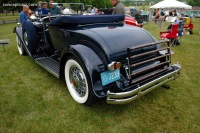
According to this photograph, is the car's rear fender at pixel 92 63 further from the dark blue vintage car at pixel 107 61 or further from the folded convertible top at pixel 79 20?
the folded convertible top at pixel 79 20

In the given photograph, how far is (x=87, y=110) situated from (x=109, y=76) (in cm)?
79

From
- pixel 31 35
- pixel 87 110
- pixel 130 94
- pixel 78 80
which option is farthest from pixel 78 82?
pixel 31 35

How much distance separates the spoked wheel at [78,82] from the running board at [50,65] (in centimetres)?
32

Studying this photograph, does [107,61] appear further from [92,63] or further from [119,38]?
[119,38]

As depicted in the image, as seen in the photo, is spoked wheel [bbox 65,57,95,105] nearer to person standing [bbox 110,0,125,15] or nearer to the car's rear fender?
the car's rear fender

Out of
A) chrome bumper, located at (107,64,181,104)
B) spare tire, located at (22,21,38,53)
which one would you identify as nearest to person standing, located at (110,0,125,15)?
spare tire, located at (22,21,38,53)

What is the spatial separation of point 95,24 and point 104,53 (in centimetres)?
113

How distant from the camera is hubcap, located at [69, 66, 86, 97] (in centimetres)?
290

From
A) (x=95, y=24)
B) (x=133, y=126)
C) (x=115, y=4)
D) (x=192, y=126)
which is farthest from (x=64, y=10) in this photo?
(x=192, y=126)

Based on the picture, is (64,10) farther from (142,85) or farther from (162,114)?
(162,114)

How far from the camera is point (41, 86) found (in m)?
3.81

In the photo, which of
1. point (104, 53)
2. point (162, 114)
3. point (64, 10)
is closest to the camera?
point (104, 53)

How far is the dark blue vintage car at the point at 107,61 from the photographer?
2572 mm

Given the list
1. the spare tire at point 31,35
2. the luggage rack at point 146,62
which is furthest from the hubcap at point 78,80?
the spare tire at point 31,35
